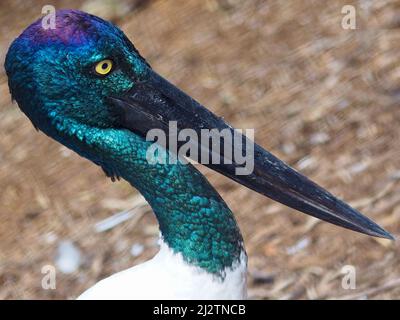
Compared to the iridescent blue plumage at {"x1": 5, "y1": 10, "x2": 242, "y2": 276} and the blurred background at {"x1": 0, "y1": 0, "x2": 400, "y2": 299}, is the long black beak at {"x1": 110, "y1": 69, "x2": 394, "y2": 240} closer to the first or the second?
the iridescent blue plumage at {"x1": 5, "y1": 10, "x2": 242, "y2": 276}

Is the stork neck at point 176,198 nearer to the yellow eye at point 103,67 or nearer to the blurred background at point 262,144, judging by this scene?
the yellow eye at point 103,67

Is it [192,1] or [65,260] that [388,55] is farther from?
[65,260]

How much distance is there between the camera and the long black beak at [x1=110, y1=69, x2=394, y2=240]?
9.64 feet

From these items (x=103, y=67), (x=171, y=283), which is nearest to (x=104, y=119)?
(x=103, y=67)

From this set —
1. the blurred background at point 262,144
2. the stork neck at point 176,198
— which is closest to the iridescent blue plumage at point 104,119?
the stork neck at point 176,198

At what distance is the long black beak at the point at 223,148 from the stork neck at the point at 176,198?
70mm

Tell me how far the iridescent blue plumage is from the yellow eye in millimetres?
17

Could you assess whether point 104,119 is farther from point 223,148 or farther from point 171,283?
point 171,283

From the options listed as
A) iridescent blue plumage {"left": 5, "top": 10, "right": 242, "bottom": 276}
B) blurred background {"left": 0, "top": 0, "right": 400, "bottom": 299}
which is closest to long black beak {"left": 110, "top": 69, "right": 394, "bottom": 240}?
iridescent blue plumage {"left": 5, "top": 10, "right": 242, "bottom": 276}

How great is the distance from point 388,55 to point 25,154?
74.3 inches

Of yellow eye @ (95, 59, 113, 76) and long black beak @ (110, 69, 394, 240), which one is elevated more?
yellow eye @ (95, 59, 113, 76)

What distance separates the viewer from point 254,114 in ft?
17.0
